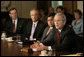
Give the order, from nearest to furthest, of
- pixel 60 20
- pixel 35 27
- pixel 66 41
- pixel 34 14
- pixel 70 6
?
pixel 66 41, pixel 60 20, pixel 34 14, pixel 35 27, pixel 70 6

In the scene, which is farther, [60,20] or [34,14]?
[34,14]

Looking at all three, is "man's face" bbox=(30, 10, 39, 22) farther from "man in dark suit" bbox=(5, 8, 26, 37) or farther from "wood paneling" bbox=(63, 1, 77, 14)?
"wood paneling" bbox=(63, 1, 77, 14)

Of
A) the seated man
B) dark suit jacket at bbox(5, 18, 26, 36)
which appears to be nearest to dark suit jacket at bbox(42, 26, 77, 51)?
the seated man

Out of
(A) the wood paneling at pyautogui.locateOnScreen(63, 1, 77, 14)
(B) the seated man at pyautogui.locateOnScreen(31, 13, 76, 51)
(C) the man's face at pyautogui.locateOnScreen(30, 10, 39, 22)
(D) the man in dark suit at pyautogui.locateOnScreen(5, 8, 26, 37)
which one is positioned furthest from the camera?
(A) the wood paneling at pyautogui.locateOnScreen(63, 1, 77, 14)

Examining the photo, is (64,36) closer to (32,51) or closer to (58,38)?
(58,38)

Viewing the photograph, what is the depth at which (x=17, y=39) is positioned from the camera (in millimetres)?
4297

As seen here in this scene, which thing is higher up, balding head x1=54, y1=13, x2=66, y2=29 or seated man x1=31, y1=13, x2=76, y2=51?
balding head x1=54, y1=13, x2=66, y2=29

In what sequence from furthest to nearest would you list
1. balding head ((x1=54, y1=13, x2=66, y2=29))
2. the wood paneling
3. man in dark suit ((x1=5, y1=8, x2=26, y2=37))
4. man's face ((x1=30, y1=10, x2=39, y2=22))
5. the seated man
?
1. the wood paneling
2. man in dark suit ((x1=5, y1=8, x2=26, y2=37))
3. man's face ((x1=30, y1=10, x2=39, y2=22))
4. balding head ((x1=54, y1=13, x2=66, y2=29))
5. the seated man

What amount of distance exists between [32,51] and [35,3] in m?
8.17

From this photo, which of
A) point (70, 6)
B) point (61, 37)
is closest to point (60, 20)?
point (61, 37)

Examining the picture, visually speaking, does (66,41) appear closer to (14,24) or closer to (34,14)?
(34,14)

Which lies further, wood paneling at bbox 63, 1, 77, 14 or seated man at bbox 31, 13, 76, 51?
wood paneling at bbox 63, 1, 77, 14

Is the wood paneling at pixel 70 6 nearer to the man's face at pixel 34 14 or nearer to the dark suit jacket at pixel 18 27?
the dark suit jacket at pixel 18 27

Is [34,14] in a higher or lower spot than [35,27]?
higher
